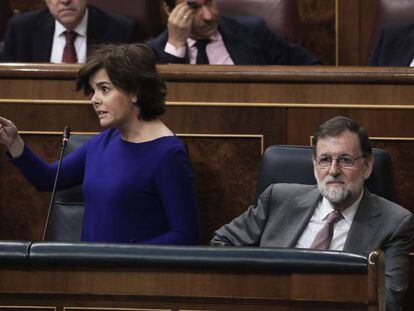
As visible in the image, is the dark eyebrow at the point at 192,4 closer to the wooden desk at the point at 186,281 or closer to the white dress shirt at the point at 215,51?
the white dress shirt at the point at 215,51

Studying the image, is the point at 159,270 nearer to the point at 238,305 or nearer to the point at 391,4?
the point at 238,305

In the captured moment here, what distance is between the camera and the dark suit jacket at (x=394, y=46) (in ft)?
7.22

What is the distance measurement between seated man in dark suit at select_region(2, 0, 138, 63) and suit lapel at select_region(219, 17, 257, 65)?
214 mm

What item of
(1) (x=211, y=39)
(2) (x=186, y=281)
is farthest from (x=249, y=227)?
(1) (x=211, y=39)

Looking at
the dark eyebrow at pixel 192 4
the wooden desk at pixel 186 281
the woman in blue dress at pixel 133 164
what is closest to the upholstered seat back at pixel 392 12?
the dark eyebrow at pixel 192 4

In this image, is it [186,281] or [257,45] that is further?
[257,45]

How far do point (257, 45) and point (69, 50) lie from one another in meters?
0.39

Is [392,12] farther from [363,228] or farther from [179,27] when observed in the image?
[363,228]

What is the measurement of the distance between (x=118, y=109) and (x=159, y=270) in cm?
52

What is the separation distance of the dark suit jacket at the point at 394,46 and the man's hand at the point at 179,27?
38 cm

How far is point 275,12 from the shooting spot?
2.42 metres

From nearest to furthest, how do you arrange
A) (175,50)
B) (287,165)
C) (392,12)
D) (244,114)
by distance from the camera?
1. (287,165)
2. (244,114)
3. (175,50)
4. (392,12)

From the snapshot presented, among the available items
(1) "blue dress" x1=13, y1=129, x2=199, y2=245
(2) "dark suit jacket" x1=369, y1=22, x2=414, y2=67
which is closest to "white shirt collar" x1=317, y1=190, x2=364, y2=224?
(1) "blue dress" x1=13, y1=129, x2=199, y2=245

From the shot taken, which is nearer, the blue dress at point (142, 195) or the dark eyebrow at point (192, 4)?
the blue dress at point (142, 195)
